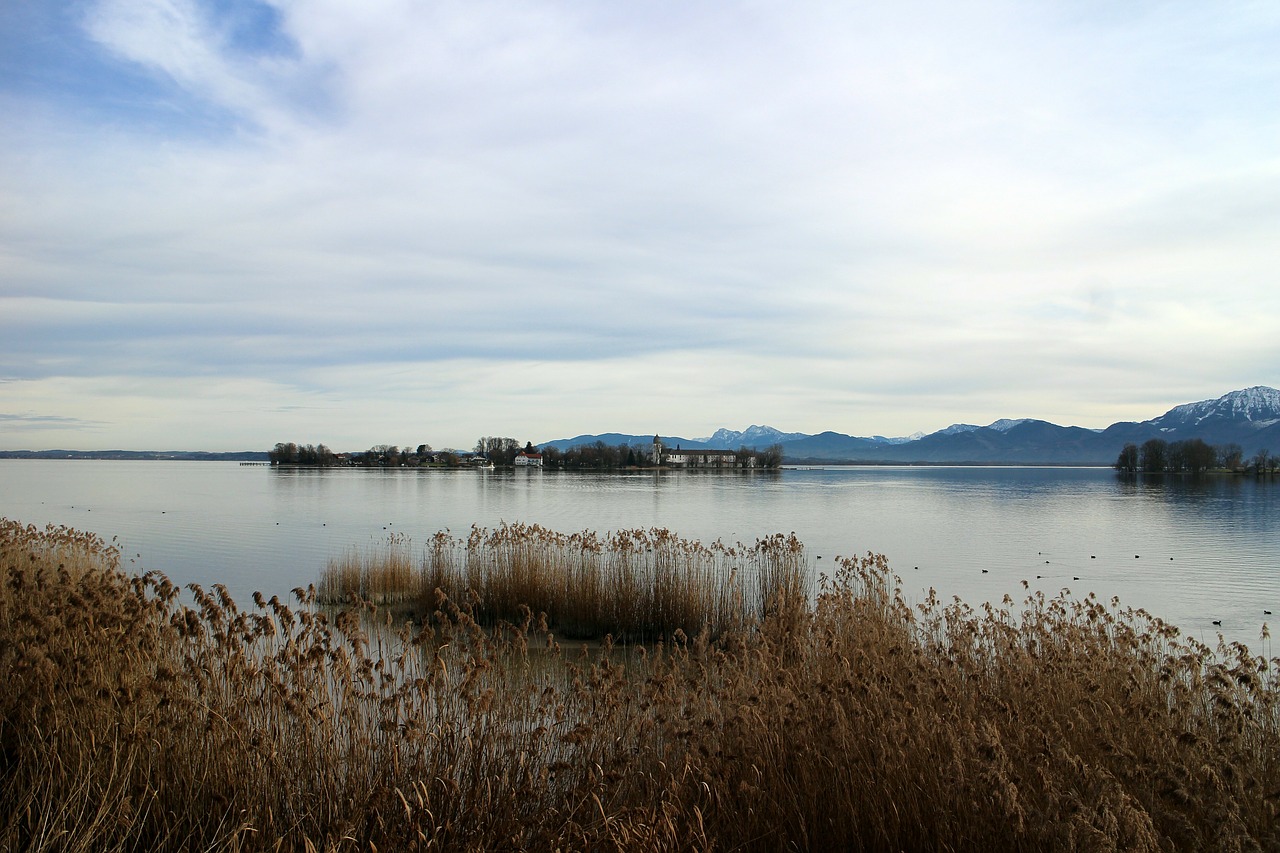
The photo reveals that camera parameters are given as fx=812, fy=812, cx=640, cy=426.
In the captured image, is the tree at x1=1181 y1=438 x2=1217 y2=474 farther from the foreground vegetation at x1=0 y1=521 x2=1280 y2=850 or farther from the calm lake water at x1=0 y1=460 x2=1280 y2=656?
the foreground vegetation at x1=0 y1=521 x2=1280 y2=850

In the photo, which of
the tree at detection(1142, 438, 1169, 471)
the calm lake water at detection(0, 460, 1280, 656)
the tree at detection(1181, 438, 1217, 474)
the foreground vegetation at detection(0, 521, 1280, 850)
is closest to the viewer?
the foreground vegetation at detection(0, 521, 1280, 850)

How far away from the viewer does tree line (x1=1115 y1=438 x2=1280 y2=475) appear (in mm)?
109312

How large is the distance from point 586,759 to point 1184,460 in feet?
429

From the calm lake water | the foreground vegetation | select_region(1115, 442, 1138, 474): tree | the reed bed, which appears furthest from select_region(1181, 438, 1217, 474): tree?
the foreground vegetation

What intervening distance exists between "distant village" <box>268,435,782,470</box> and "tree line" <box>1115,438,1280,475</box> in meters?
57.7

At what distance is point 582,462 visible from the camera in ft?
482

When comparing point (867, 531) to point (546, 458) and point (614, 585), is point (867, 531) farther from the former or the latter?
point (546, 458)

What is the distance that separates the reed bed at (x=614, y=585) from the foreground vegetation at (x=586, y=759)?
6.81 meters

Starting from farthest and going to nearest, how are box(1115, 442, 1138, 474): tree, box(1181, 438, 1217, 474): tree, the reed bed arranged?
box(1115, 442, 1138, 474): tree
box(1181, 438, 1217, 474): tree
the reed bed

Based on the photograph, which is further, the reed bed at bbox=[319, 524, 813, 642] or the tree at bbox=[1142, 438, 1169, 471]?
the tree at bbox=[1142, 438, 1169, 471]

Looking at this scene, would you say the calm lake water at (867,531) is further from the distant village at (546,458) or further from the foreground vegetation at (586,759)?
the distant village at (546,458)

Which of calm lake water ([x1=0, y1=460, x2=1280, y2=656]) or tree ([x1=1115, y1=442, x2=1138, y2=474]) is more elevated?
tree ([x1=1115, y1=442, x2=1138, y2=474])

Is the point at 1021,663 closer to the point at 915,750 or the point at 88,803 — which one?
the point at 915,750

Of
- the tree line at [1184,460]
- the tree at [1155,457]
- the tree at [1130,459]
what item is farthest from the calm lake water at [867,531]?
the tree at [1130,459]
